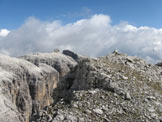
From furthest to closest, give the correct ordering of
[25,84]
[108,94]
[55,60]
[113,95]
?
[55,60] < [25,84] < [108,94] < [113,95]

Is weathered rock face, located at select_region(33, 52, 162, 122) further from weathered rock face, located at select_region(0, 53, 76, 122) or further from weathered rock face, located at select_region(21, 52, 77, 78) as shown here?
weathered rock face, located at select_region(21, 52, 77, 78)

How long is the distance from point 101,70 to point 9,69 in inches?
2329

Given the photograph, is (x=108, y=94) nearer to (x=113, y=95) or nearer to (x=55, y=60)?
(x=113, y=95)

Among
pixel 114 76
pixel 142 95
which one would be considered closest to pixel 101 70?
pixel 114 76

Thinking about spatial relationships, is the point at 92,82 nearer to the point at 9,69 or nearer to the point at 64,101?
the point at 64,101

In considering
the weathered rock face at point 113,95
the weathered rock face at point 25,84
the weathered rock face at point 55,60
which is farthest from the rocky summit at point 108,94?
the weathered rock face at point 55,60

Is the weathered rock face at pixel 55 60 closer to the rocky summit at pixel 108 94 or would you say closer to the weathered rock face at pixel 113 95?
the rocky summit at pixel 108 94

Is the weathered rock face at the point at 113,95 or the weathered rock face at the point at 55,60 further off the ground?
the weathered rock face at the point at 55,60

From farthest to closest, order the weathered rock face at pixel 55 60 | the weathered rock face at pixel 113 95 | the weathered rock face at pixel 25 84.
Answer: the weathered rock face at pixel 55 60 → the weathered rock face at pixel 25 84 → the weathered rock face at pixel 113 95

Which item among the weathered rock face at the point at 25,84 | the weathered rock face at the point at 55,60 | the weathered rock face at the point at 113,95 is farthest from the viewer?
the weathered rock face at the point at 55,60

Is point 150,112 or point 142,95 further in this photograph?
point 142,95

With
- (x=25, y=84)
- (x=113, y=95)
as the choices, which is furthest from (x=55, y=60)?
(x=113, y=95)

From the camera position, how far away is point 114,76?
14633mm

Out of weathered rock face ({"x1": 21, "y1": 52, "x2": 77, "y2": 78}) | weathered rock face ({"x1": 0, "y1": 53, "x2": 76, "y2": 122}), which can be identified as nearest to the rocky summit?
weathered rock face ({"x1": 0, "y1": 53, "x2": 76, "y2": 122})
